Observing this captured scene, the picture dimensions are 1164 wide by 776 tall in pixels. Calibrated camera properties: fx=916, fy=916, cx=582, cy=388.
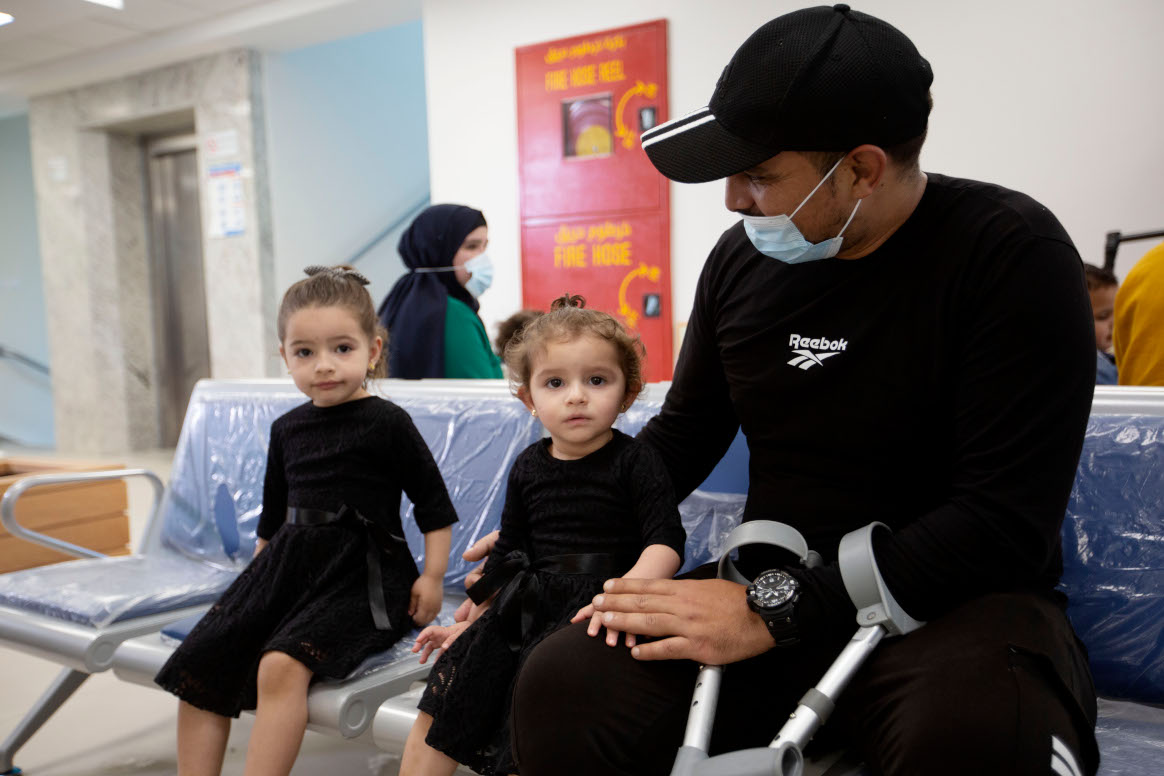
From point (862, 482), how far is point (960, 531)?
6.8 inches

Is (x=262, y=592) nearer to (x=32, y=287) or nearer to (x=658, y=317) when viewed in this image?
(x=658, y=317)

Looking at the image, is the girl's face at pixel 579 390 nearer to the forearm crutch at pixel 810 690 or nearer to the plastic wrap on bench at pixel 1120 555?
the forearm crutch at pixel 810 690

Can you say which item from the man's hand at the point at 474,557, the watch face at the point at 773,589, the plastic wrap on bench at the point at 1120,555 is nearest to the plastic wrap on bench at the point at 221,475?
the man's hand at the point at 474,557

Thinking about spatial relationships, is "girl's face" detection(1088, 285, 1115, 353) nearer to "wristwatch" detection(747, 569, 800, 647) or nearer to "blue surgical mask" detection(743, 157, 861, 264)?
"blue surgical mask" detection(743, 157, 861, 264)

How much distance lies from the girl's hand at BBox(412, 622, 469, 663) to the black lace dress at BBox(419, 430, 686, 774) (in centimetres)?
7

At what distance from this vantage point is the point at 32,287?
914cm

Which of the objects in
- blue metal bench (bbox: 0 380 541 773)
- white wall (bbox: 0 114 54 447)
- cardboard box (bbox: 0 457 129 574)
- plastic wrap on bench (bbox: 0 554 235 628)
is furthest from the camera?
white wall (bbox: 0 114 54 447)

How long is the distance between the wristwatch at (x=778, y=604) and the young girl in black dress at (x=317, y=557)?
79 centimetres

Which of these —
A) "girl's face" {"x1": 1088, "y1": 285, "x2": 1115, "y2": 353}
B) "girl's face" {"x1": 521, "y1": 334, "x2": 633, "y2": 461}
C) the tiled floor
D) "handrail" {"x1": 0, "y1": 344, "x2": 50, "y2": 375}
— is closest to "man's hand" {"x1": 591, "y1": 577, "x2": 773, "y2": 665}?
"girl's face" {"x1": 521, "y1": 334, "x2": 633, "y2": 461}

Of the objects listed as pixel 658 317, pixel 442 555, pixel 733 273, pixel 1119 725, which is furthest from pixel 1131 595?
pixel 658 317

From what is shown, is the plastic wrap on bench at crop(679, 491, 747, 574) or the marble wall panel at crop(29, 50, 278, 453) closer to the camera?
the plastic wrap on bench at crop(679, 491, 747, 574)

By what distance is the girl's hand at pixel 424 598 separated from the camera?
1.75 meters

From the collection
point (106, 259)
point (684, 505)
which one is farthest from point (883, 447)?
point (106, 259)

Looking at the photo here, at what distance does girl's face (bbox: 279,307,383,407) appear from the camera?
177cm
